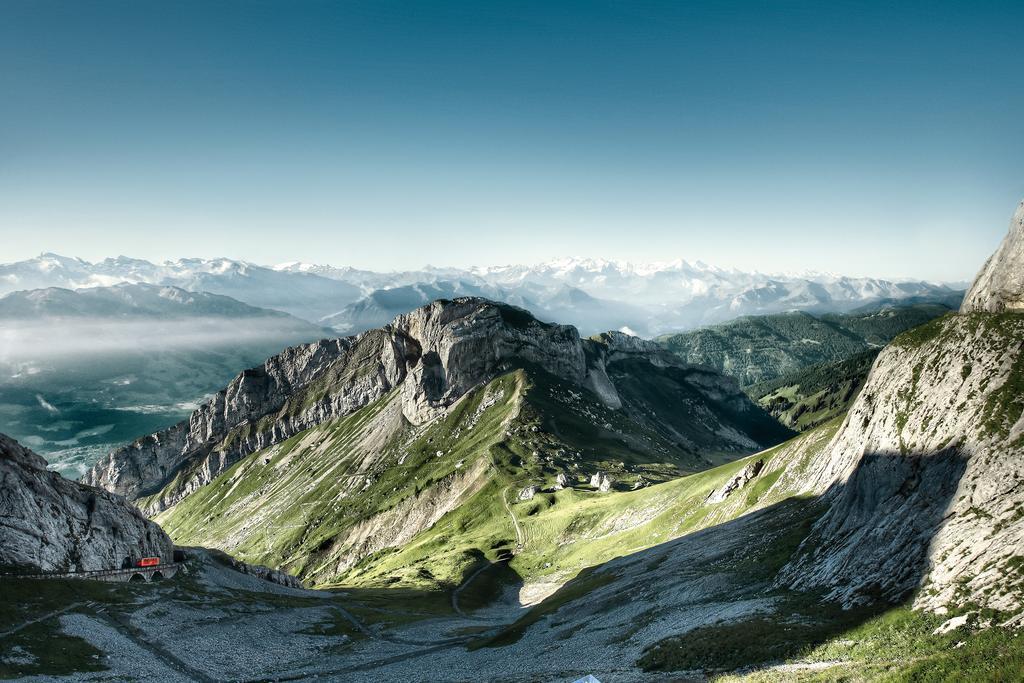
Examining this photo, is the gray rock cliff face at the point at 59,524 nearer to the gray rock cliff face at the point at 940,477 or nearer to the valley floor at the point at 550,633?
the valley floor at the point at 550,633

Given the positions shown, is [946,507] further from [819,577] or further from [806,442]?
[806,442]

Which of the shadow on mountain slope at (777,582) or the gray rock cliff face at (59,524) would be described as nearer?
the shadow on mountain slope at (777,582)

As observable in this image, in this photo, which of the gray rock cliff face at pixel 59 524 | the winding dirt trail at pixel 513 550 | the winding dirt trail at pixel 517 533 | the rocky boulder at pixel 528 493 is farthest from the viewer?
the rocky boulder at pixel 528 493

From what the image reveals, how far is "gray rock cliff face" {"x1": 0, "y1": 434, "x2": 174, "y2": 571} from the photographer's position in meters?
95.5

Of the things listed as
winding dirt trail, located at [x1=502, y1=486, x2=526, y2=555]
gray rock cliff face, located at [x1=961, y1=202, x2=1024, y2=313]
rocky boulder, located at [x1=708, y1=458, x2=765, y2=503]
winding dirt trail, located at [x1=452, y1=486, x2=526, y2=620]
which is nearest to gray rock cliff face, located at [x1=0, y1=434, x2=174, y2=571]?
winding dirt trail, located at [x1=452, y1=486, x2=526, y2=620]

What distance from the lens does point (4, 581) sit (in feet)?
275

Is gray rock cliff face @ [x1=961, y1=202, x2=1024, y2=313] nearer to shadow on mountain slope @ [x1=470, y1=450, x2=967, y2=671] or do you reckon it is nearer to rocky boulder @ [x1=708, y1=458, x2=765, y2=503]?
shadow on mountain slope @ [x1=470, y1=450, x2=967, y2=671]

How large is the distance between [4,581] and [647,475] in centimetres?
15788

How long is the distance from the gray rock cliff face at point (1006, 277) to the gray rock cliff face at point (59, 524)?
133788mm

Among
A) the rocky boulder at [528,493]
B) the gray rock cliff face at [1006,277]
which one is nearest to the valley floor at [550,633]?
the gray rock cliff face at [1006,277]

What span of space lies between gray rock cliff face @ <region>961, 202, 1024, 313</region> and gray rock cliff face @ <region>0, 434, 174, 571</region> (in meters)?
134

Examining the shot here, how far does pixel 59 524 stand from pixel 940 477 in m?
129

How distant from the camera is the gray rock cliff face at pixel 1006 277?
57.6m

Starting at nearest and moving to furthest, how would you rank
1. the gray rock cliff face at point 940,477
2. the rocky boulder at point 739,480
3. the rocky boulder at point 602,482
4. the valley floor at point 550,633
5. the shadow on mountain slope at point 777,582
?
the valley floor at point 550,633 → the gray rock cliff face at point 940,477 → the shadow on mountain slope at point 777,582 → the rocky boulder at point 739,480 → the rocky boulder at point 602,482
